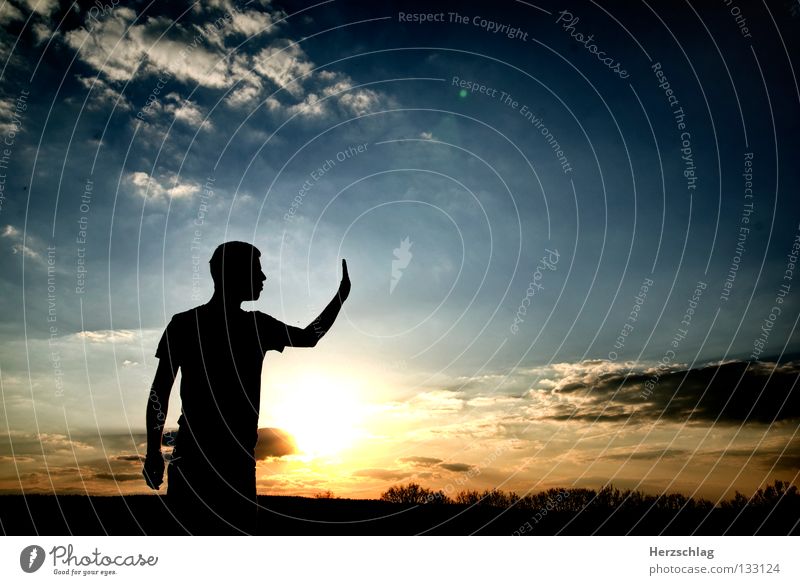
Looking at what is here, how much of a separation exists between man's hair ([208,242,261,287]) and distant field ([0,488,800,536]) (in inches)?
212

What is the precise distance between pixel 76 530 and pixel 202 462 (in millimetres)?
6643

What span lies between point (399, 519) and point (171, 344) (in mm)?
8336

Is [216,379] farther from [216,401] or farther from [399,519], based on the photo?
[399,519]

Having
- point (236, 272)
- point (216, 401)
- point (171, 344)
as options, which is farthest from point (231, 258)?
point (216, 401)

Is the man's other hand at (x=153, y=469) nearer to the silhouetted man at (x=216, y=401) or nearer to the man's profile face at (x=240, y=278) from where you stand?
the silhouetted man at (x=216, y=401)

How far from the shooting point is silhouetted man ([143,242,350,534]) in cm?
Result: 670

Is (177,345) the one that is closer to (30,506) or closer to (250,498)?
(250,498)

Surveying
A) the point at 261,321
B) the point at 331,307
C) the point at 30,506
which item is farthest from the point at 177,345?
the point at 30,506

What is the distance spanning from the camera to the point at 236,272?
23.4 ft

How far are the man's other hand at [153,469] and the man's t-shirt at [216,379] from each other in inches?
9.0

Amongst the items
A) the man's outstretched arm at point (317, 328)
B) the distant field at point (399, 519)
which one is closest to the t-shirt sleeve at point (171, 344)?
the man's outstretched arm at point (317, 328)

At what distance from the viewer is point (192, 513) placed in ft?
22.3

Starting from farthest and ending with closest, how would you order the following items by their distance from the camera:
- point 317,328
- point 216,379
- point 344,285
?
point 344,285, point 317,328, point 216,379

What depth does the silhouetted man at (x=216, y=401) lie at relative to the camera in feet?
22.0
